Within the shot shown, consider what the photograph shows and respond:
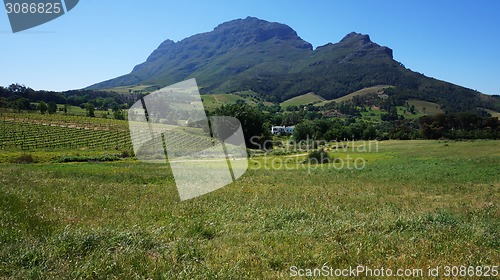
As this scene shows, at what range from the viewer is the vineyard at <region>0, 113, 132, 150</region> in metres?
82.5

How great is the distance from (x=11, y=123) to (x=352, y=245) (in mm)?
124154

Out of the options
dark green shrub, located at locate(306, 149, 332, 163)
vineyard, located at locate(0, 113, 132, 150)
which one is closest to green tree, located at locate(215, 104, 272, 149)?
vineyard, located at locate(0, 113, 132, 150)

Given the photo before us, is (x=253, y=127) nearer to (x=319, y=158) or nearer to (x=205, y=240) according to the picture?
(x=319, y=158)

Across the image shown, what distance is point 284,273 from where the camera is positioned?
5156mm

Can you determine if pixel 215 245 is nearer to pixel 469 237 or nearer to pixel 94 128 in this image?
pixel 469 237

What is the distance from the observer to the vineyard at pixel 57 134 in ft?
271

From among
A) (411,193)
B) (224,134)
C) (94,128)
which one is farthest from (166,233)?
(94,128)

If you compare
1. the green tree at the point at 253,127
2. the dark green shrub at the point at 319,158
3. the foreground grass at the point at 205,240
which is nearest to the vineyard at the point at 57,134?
the green tree at the point at 253,127

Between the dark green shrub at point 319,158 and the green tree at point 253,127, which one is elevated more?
the green tree at point 253,127

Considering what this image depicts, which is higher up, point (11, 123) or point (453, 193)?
point (11, 123)

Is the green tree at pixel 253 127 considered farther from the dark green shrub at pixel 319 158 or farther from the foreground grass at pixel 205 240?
the foreground grass at pixel 205 240

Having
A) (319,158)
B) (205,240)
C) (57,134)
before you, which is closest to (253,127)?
(319,158)

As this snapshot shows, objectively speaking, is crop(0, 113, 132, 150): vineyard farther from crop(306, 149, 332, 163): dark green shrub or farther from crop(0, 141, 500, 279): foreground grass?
crop(0, 141, 500, 279): foreground grass

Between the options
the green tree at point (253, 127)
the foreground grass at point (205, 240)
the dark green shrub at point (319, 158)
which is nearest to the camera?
the foreground grass at point (205, 240)
